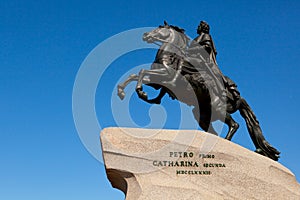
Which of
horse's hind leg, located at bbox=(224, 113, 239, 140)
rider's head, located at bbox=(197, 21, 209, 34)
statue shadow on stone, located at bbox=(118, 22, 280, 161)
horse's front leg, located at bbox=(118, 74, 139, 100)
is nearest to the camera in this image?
horse's front leg, located at bbox=(118, 74, 139, 100)

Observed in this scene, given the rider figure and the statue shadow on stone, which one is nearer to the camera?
the statue shadow on stone

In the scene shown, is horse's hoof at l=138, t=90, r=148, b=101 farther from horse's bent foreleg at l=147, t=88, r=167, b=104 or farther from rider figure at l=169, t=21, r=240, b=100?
rider figure at l=169, t=21, r=240, b=100

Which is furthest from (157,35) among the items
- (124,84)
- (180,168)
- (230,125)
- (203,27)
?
(180,168)

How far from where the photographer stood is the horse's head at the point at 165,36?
9.13 meters

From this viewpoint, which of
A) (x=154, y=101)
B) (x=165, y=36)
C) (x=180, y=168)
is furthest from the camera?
(x=165, y=36)

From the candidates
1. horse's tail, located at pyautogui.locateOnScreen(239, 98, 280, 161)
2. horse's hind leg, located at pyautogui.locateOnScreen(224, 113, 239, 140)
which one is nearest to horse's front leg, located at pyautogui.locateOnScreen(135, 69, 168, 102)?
horse's hind leg, located at pyautogui.locateOnScreen(224, 113, 239, 140)

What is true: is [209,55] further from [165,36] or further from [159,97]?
[159,97]

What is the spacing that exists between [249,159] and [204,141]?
2.87 feet

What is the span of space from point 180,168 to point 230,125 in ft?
7.48

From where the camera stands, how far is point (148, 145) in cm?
718

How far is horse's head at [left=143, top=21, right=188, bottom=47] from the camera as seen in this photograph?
913 cm

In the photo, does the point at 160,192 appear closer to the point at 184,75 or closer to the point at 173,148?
the point at 173,148

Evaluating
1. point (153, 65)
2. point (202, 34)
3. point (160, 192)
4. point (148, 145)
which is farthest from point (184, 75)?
point (160, 192)

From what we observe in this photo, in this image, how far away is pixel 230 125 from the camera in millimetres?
9078
